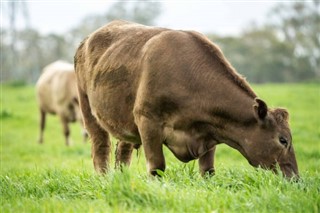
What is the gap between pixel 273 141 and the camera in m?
5.92

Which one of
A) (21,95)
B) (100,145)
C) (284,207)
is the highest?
(284,207)

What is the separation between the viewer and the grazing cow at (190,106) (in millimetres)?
5961

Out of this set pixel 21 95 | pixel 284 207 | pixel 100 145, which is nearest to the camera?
pixel 284 207

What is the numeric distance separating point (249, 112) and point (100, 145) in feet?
9.13

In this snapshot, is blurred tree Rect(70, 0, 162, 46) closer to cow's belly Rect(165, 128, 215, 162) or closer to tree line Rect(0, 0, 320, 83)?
tree line Rect(0, 0, 320, 83)

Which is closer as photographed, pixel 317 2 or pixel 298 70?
pixel 298 70

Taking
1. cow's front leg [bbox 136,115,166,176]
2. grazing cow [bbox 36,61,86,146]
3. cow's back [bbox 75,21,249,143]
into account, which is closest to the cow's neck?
cow's back [bbox 75,21,249,143]

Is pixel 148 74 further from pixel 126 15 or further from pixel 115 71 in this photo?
pixel 126 15

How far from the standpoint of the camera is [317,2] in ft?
212

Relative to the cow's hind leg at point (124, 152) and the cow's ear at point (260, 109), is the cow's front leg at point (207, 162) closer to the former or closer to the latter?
the cow's ear at point (260, 109)

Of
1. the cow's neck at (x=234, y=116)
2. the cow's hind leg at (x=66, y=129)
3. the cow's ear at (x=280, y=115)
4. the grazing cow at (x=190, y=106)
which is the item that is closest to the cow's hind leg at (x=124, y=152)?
the grazing cow at (x=190, y=106)

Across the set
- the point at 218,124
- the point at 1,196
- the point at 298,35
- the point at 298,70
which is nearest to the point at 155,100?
the point at 218,124

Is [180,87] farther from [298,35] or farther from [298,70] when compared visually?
[298,35]

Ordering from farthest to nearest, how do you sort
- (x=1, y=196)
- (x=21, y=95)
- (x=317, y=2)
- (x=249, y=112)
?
(x=317, y=2)
(x=21, y=95)
(x=249, y=112)
(x=1, y=196)
